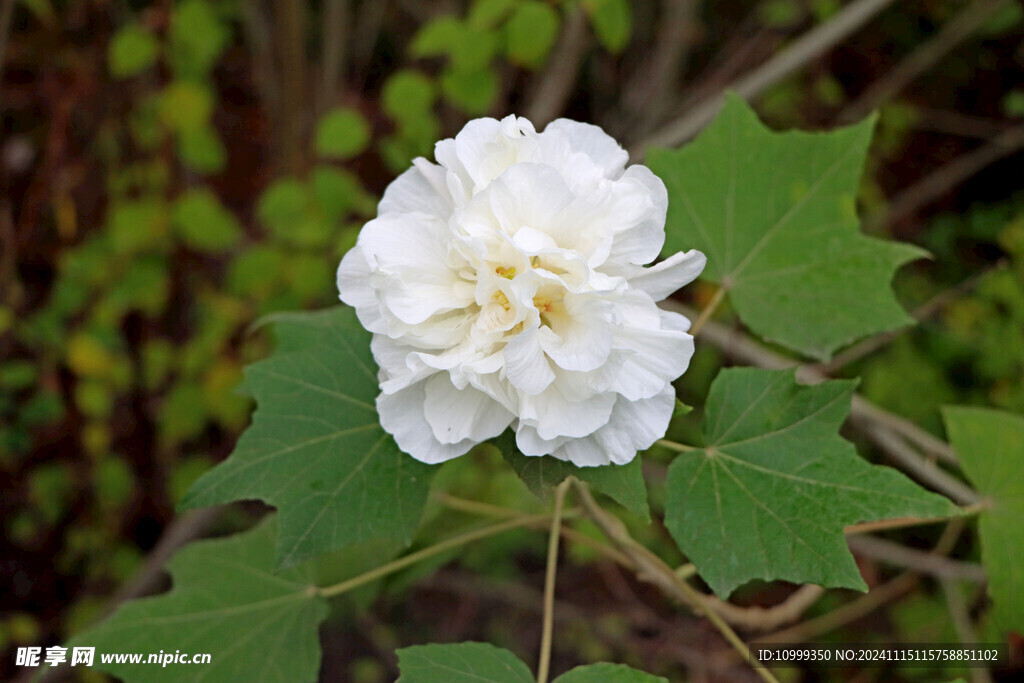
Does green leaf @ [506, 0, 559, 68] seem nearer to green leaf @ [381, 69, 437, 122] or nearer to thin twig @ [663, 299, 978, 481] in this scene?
green leaf @ [381, 69, 437, 122]

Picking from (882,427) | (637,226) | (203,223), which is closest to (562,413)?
(637,226)

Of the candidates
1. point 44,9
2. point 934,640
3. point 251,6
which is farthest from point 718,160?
point 44,9

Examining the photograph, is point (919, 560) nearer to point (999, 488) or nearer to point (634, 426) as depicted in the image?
point (999, 488)

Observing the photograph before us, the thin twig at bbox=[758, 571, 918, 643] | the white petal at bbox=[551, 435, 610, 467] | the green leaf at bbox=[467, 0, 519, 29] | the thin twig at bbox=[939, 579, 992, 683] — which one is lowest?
the thin twig at bbox=[758, 571, 918, 643]

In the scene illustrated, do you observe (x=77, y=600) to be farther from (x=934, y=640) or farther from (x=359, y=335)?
(x=934, y=640)

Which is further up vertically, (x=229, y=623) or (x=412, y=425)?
(x=412, y=425)

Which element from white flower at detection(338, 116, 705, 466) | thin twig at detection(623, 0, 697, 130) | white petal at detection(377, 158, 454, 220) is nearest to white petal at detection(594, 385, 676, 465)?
white flower at detection(338, 116, 705, 466)

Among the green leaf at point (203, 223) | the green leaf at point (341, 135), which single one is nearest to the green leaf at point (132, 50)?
the green leaf at point (203, 223)
